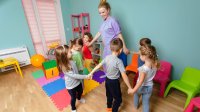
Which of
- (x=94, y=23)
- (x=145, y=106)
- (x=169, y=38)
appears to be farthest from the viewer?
(x=94, y=23)

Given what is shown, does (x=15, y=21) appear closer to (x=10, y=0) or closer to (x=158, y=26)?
(x=10, y=0)

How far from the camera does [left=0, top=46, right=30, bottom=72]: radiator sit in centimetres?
285

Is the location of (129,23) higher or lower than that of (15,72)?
higher

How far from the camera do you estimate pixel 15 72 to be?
3006mm

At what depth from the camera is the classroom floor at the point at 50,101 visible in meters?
1.73

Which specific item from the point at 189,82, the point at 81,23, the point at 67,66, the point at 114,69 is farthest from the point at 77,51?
the point at 81,23

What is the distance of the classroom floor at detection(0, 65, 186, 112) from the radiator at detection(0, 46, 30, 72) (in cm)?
81

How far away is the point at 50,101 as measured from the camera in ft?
6.31

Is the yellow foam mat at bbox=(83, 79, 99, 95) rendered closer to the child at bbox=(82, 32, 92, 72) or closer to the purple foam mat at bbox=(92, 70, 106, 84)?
the purple foam mat at bbox=(92, 70, 106, 84)

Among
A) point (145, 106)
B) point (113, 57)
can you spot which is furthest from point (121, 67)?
point (145, 106)

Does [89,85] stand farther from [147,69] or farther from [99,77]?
[147,69]

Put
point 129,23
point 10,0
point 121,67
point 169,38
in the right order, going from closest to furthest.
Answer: point 121,67 → point 169,38 → point 129,23 → point 10,0

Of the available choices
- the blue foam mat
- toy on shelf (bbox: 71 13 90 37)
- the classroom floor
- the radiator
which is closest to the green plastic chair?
the classroom floor

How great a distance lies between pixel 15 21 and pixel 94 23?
202 centimetres
